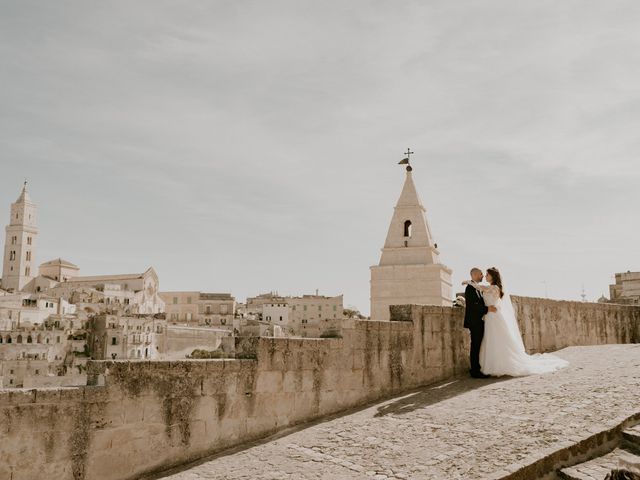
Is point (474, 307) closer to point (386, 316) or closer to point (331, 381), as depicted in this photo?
point (331, 381)

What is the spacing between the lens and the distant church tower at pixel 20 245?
15788 cm

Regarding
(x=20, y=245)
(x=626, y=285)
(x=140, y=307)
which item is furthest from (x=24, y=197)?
(x=626, y=285)

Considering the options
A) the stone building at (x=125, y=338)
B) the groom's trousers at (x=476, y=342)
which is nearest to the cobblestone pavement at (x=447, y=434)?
the groom's trousers at (x=476, y=342)

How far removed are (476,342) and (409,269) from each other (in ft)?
68.7

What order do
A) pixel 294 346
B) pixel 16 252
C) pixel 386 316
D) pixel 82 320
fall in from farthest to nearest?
pixel 16 252, pixel 82 320, pixel 386 316, pixel 294 346

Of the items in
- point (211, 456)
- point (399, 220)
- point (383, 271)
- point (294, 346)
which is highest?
point (399, 220)

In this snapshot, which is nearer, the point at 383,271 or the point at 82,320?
the point at 383,271

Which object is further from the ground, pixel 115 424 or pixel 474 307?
pixel 474 307

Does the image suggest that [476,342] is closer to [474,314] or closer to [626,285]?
[474,314]

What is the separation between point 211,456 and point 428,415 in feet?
9.09

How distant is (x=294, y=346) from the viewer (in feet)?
25.4

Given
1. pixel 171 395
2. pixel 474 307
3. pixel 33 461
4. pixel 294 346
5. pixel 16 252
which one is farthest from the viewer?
pixel 16 252

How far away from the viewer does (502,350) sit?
9375mm

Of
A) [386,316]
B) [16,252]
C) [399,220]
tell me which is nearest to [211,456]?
[386,316]
